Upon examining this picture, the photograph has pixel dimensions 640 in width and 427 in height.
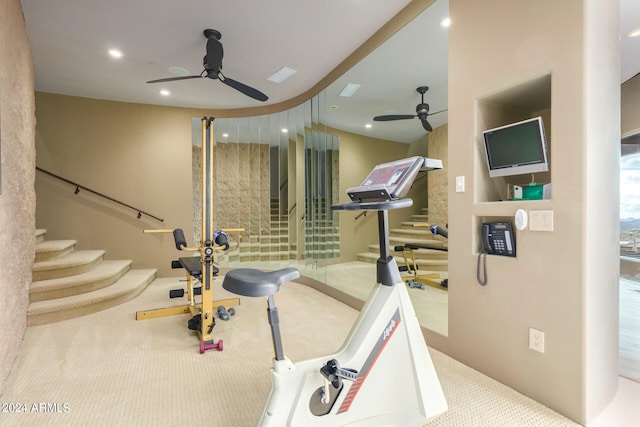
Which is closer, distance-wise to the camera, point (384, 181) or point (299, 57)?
point (384, 181)

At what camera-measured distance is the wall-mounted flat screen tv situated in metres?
1.82

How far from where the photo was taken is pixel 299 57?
3643 mm

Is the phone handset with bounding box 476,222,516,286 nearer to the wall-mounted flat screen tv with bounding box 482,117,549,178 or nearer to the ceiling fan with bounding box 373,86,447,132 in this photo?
the wall-mounted flat screen tv with bounding box 482,117,549,178

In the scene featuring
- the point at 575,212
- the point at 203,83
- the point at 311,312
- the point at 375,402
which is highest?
the point at 203,83

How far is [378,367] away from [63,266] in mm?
3798

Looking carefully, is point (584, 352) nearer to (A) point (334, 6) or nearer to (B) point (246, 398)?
(B) point (246, 398)

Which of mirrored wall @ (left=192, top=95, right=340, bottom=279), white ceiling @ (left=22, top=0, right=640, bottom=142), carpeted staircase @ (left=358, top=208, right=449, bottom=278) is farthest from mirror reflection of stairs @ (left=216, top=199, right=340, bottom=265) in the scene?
white ceiling @ (left=22, top=0, right=640, bottom=142)

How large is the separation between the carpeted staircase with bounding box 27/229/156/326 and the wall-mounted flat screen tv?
13.3 feet

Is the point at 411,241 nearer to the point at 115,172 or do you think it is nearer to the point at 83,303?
the point at 83,303

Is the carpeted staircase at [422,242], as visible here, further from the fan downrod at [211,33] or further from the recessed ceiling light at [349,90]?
the fan downrod at [211,33]

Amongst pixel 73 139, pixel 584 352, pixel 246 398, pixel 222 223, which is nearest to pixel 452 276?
pixel 584 352

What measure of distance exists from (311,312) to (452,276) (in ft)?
5.58

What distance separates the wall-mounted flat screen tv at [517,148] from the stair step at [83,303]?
13.2 feet

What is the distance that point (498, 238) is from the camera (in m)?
1.99
